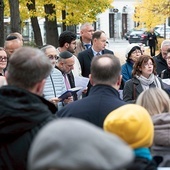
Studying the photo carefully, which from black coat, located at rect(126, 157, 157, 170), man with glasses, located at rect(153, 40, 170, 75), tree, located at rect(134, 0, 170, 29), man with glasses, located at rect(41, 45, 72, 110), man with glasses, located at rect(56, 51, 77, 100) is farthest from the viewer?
tree, located at rect(134, 0, 170, 29)

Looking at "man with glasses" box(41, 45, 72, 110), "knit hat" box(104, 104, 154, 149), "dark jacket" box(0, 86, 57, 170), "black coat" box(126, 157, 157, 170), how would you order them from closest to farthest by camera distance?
"knit hat" box(104, 104, 154, 149) → "black coat" box(126, 157, 157, 170) → "dark jacket" box(0, 86, 57, 170) → "man with glasses" box(41, 45, 72, 110)

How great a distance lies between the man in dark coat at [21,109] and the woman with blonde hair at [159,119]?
916 mm

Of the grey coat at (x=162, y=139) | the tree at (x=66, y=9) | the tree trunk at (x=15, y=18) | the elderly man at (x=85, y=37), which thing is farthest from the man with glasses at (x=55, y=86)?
the tree at (x=66, y=9)

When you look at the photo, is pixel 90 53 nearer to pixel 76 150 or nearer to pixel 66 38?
pixel 66 38

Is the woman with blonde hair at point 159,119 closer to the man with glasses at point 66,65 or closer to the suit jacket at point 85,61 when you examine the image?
the man with glasses at point 66,65

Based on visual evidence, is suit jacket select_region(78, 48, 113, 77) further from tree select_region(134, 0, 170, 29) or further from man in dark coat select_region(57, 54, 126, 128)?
tree select_region(134, 0, 170, 29)

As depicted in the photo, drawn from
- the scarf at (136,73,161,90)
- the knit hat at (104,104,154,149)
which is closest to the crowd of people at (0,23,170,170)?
the knit hat at (104,104,154,149)

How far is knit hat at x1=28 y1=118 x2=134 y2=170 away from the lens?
1769 mm

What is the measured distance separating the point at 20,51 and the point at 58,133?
1668 millimetres

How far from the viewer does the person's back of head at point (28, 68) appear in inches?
131

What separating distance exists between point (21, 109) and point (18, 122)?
9 cm

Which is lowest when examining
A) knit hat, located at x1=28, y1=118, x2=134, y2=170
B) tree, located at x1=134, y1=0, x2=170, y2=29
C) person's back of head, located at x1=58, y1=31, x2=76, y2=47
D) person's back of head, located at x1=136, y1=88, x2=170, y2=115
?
tree, located at x1=134, y1=0, x2=170, y2=29

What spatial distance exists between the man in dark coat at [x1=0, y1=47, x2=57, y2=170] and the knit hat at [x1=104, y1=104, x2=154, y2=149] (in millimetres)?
658

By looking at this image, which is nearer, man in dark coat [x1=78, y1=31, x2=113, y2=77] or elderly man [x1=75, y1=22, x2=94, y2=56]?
man in dark coat [x1=78, y1=31, x2=113, y2=77]
